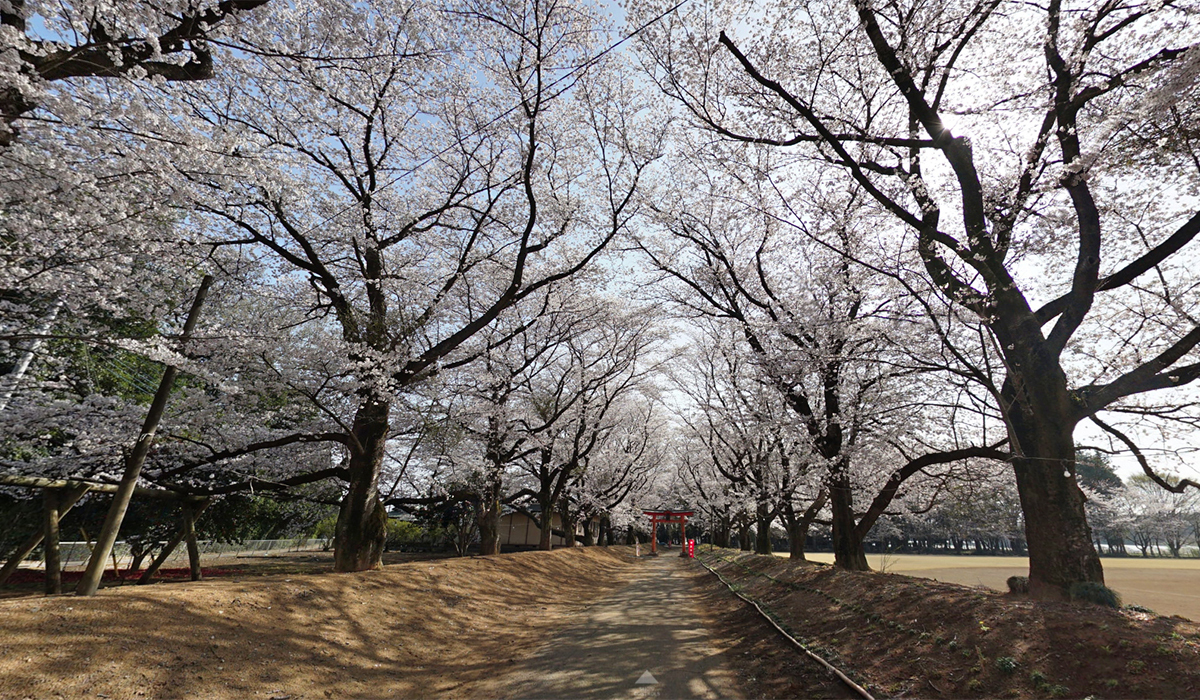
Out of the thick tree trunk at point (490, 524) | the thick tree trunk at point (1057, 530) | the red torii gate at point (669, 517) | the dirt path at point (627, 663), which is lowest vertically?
the red torii gate at point (669, 517)

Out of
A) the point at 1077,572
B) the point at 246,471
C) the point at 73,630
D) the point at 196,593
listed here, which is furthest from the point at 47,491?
the point at 1077,572

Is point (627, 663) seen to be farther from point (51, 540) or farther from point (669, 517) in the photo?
point (669, 517)

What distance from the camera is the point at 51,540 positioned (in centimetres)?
597

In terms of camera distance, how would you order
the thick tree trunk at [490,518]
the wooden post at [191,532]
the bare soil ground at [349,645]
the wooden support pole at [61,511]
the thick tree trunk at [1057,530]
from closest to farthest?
1. the bare soil ground at [349,645]
2. the thick tree trunk at [1057,530]
3. the wooden support pole at [61,511]
4. the wooden post at [191,532]
5. the thick tree trunk at [490,518]

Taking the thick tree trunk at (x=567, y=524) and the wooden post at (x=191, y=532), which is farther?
the thick tree trunk at (x=567, y=524)

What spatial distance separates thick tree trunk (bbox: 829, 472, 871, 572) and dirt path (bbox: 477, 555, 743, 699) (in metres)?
4.18

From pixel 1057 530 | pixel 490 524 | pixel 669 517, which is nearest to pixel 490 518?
pixel 490 524

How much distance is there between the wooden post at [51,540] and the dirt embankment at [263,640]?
1.03 metres

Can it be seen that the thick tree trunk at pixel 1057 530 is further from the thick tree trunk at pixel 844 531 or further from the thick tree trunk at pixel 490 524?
the thick tree trunk at pixel 490 524

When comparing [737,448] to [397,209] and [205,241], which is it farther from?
[205,241]

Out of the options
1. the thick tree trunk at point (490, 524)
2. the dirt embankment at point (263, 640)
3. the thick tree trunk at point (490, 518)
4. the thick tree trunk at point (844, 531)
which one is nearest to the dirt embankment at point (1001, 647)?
the thick tree trunk at point (844, 531)

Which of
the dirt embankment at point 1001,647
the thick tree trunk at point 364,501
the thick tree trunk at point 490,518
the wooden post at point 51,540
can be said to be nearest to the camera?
the dirt embankment at point 1001,647

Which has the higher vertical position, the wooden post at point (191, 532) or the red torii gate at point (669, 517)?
the wooden post at point (191, 532)

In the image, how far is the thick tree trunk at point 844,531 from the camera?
11.2m
